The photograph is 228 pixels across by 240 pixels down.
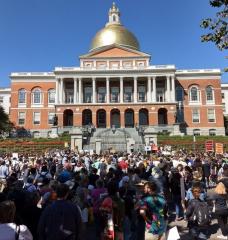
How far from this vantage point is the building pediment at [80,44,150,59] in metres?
68.4

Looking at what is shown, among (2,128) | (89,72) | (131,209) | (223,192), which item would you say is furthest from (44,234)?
(89,72)

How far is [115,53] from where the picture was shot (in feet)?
228

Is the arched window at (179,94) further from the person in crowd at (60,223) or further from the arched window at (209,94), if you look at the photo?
the person in crowd at (60,223)

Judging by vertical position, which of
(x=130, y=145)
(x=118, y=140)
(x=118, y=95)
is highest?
(x=118, y=95)

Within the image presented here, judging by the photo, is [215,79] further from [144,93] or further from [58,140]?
[58,140]

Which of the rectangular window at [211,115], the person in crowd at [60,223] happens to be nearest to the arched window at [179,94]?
the rectangular window at [211,115]

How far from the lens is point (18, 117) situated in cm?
6981

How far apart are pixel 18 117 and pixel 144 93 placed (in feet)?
91.4

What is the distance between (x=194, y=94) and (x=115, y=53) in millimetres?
19348

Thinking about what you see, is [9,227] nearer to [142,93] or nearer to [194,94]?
[142,93]

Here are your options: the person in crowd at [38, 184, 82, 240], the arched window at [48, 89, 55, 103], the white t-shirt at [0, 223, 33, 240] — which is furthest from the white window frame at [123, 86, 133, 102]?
the white t-shirt at [0, 223, 33, 240]

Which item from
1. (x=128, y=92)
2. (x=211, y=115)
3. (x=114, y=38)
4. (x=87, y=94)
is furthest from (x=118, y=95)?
(x=211, y=115)

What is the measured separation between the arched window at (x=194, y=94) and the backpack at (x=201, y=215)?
6404 centimetres

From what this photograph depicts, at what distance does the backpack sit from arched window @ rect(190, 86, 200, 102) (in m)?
64.0
